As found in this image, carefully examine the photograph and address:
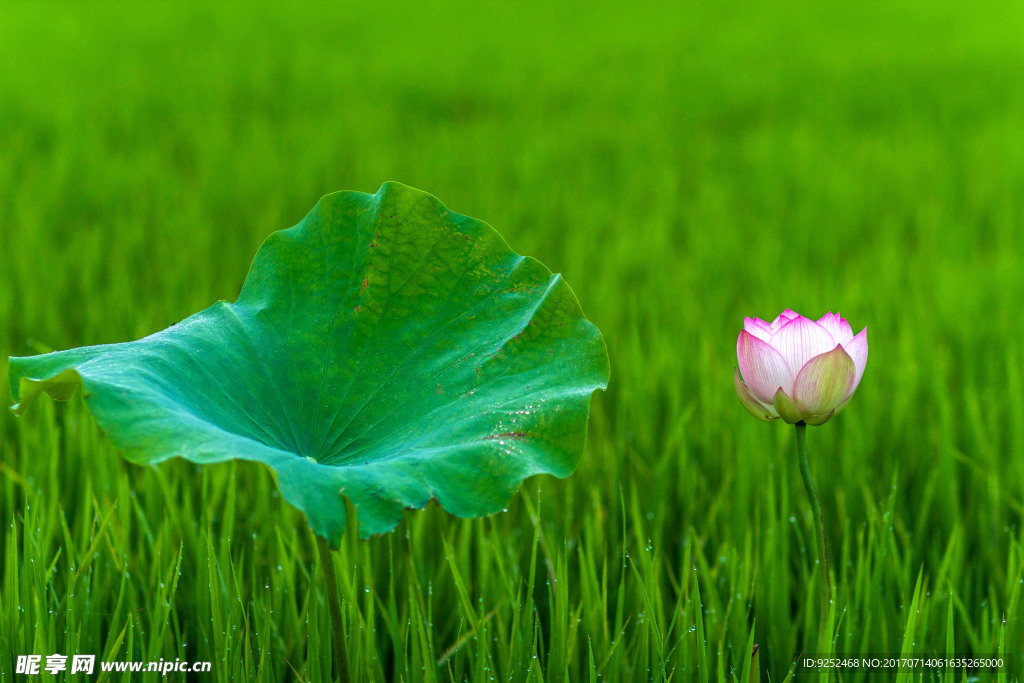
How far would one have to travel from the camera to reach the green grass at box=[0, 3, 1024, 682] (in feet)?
3.15

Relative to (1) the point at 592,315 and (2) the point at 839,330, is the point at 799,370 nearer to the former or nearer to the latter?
(2) the point at 839,330

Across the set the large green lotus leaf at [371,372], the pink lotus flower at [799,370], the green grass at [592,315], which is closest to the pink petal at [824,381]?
the pink lotus flower at [799,370]

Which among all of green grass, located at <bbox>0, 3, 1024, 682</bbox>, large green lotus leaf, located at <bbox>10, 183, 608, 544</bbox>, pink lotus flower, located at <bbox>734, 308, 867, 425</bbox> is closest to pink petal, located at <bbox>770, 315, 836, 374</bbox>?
pink lotus flower, located at <bbox>734, 308, 867, 425</bbox>

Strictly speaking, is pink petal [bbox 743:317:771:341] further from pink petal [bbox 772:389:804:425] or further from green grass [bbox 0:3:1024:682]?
green grass [bbox 0:3:1024:682]

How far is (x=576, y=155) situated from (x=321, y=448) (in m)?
2.82

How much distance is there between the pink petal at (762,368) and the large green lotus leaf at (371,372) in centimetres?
12

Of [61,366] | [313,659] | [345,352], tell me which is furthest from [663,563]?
[61,366]

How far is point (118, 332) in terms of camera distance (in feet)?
5.87

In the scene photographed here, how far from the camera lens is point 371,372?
0.75 m

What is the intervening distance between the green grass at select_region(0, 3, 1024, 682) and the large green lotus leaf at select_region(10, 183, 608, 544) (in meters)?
0.23

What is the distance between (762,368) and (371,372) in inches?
13.2

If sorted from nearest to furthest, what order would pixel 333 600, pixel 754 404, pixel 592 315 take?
pixel 333 600 < pixel 754 404 < pixel 592 315

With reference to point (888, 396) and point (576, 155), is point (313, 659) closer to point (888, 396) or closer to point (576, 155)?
point (888, 396)

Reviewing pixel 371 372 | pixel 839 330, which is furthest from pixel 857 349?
pixel 371 372
